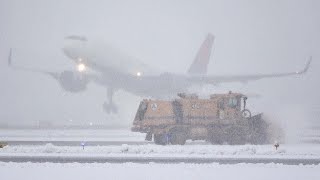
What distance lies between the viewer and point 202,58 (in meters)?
83.8

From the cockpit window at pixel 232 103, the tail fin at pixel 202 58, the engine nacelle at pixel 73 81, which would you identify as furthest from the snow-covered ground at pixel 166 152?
the tail fin at pixel 202 58

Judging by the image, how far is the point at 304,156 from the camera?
28391 millimetres

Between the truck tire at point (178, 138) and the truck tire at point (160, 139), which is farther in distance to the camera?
the truck tire at point (160, 139)

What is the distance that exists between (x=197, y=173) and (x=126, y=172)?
280cm

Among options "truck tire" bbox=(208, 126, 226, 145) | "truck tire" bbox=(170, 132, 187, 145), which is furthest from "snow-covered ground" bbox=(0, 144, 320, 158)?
"truck tire" bbox=(208, 126, 226, 145)

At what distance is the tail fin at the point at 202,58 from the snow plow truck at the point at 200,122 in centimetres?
4486

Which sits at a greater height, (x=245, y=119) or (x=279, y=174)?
(x=245, y=119)

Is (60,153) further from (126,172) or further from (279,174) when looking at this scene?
(279,174)

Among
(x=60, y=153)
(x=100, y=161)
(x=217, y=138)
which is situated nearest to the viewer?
(x=100, y=161)

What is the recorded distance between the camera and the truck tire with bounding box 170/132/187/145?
36.0 meters

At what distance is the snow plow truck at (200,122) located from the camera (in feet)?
119

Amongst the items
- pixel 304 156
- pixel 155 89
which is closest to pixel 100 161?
pixel 304 156

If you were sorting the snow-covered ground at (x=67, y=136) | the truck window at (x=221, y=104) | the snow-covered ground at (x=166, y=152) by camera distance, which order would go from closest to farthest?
the snow-covered ground at (x=166, y=152), the truck window at (x=221, y=104), the snow-covered ground at (x=67, y=136)

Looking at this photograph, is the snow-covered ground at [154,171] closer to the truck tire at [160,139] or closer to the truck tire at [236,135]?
the truck tire at [160,139]
